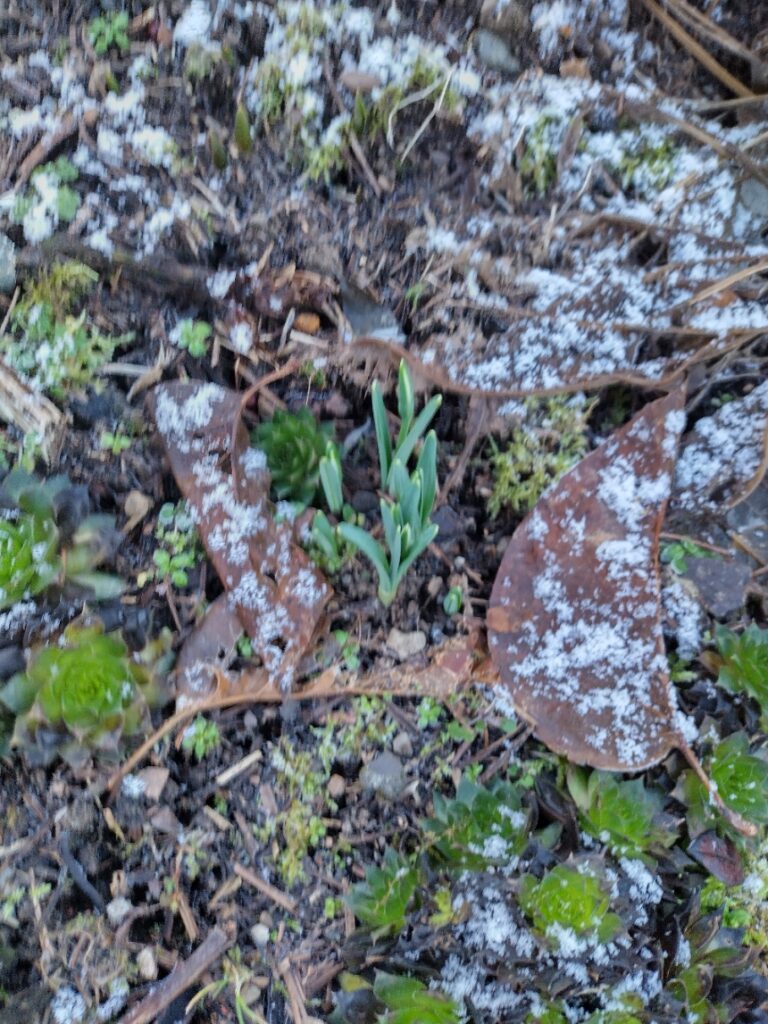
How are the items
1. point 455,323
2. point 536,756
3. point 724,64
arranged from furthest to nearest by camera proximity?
point 724,64 → point 455,323 → point 536,756

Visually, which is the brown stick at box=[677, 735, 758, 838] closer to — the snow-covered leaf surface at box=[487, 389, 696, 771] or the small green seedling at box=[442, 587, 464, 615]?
the snow-covered leaf surface at box=[487, 389, 696, 771]

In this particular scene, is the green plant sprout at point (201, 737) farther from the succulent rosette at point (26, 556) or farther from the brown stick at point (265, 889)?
the succulent rosette at point (26, 556)

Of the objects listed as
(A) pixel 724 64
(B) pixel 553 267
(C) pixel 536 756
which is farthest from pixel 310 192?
(C) pixel 536 756

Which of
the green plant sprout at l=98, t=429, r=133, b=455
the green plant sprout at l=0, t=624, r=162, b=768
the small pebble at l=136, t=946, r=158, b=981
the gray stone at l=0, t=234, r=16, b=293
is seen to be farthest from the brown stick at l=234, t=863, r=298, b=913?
the gray stone at l=0, t=234, r=16, b=293

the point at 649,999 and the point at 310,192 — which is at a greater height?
the point at 310,192

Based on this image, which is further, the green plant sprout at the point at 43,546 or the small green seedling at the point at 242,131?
the small green seedling at the point at 242,131

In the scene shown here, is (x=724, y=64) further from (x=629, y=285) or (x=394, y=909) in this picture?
(x=394, y=909)

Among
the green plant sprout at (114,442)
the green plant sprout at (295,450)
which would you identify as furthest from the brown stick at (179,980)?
the green plant sprout at (114,442)
